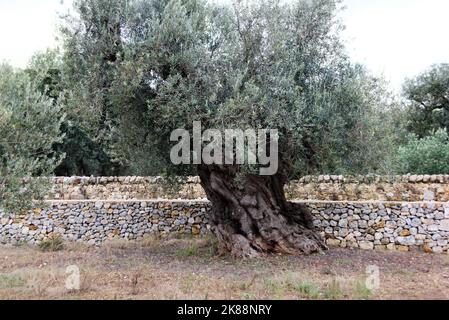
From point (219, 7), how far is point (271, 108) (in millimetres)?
2971

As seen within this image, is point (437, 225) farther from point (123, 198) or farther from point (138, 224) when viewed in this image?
point (123, 198)

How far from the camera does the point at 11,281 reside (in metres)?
9.20

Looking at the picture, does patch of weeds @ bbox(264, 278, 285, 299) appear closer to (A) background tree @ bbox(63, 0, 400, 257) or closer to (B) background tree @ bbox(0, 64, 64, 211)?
(A) background tree @ bbox(63, 0, 400, 257)

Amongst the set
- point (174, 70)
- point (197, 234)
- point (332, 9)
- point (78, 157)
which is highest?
point (332, 9)

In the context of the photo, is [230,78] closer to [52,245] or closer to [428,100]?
[52,245]

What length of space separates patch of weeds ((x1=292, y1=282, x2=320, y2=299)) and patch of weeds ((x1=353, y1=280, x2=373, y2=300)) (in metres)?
0.68

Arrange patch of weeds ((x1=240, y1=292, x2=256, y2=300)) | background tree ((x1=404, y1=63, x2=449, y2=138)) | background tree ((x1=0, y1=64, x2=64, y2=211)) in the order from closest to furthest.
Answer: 1. patch of weeds ((x1=240, y1=292, x2=256, y2=300))
2. background tree ((x1=0, y1=64, x2=64, y2=211))
3. background tree ((x1=404, y1=63, x2=449, y2=138))

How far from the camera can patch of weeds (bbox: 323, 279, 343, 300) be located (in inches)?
299

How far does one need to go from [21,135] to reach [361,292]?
687cm

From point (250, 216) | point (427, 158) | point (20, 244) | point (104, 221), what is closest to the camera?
point (250, 216)

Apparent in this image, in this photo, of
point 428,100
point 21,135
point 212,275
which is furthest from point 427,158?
point 21,135

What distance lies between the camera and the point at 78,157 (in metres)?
25.1

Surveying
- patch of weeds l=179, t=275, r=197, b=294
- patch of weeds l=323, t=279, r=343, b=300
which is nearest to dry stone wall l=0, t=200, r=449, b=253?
patch of weeds l=179, t=275, r=197, b=294
